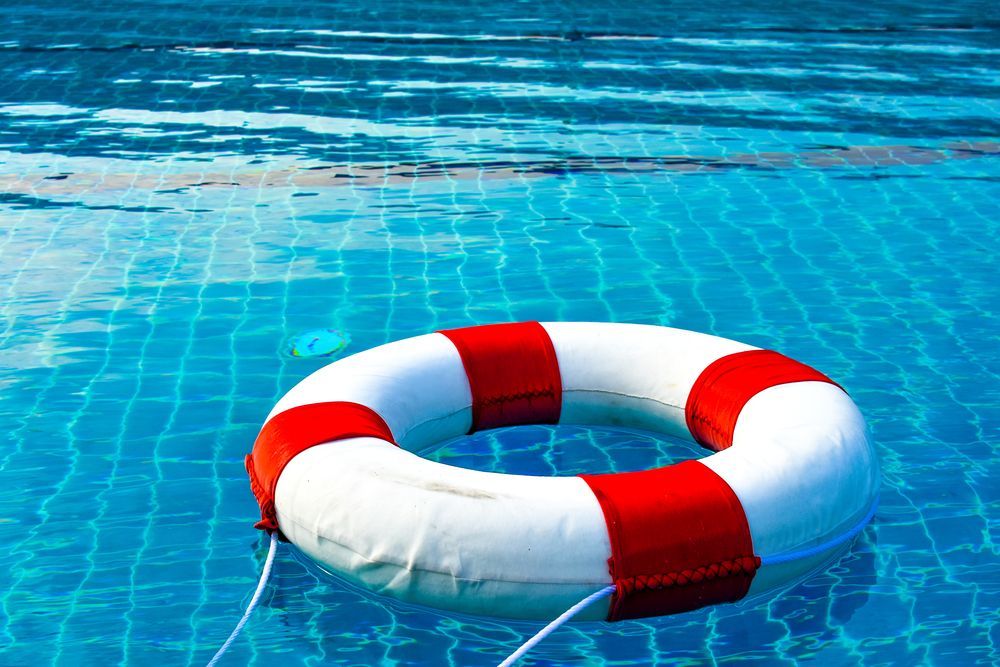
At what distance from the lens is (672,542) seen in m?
2.51

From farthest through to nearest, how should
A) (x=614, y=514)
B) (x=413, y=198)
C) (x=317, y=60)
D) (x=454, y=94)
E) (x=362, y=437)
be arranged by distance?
(x=317, y=60) < (x=454, y=94) < (x=413, y=198) < (x=362, y=437) < (x=614, y=514)

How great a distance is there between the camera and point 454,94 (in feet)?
23.5

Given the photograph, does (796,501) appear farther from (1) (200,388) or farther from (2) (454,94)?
(2) (454,94)

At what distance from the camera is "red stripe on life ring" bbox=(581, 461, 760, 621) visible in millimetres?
2500

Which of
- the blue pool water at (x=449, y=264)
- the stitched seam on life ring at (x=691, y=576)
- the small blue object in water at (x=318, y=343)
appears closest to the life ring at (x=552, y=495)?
the stitched seam on life ring at (x=691, y=576)

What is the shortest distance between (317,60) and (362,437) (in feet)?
18.2

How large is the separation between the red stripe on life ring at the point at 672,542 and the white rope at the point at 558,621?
3cm

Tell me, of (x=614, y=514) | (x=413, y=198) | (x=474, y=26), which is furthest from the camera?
(x=474, y=26)

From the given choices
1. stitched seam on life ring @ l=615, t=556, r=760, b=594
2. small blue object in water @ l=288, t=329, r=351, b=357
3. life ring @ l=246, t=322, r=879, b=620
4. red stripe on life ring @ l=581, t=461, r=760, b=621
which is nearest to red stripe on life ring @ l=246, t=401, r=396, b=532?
life ring @ l=246, t=322, r=879, b=620

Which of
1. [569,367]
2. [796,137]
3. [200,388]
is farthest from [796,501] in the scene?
[796,137]

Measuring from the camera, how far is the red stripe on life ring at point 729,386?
302 centimetres

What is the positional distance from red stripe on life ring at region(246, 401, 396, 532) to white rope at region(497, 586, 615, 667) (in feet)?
1.95

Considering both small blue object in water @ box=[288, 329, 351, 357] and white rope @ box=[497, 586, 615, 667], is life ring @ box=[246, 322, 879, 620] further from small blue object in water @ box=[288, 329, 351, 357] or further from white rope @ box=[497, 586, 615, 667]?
small blue object in water @ box=[288, 329, 351, 357]

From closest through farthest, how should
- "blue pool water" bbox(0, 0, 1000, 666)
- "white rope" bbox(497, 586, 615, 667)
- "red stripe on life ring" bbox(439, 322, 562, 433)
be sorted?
1. "white rope" bbox(497, 586, 615, 667)
2. "blue pool water" bbox(0, 0, 1000, 666)
3. "red stripe on life ring" bbox(439, 322, 562, 433)
